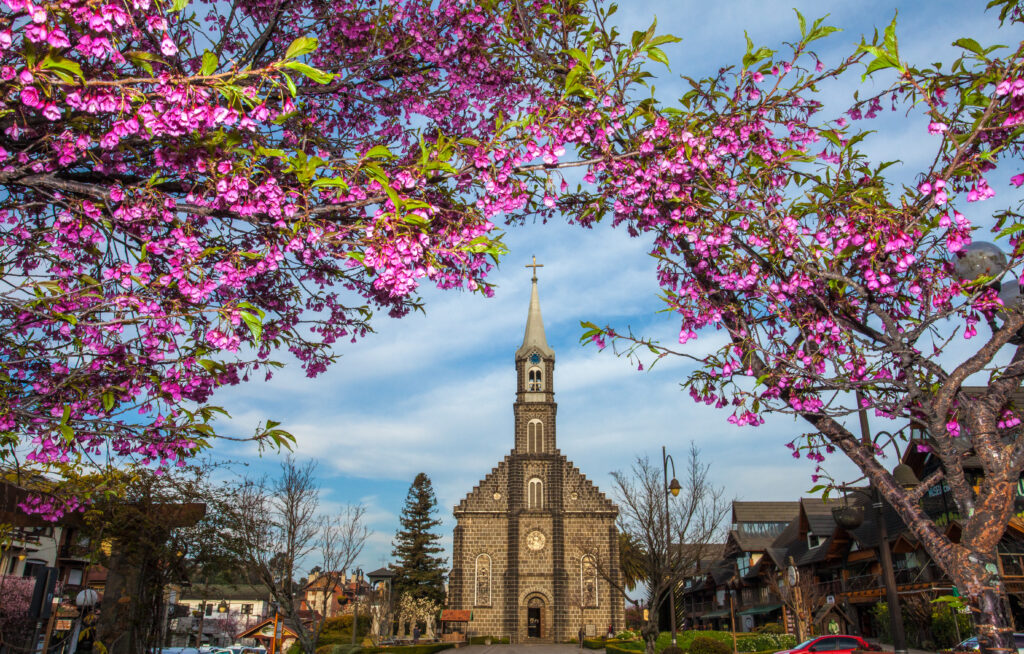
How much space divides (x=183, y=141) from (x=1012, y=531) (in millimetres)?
31968

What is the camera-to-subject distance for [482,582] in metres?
46.4

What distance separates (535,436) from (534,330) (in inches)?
352

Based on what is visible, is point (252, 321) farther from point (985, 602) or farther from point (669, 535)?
point (669, 535)

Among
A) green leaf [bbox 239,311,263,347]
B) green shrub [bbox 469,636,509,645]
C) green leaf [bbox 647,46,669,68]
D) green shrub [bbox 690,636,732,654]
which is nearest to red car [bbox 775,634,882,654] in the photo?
green shrub [bbox 690,636,732,654]

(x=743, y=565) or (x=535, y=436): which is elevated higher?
(x=535, y=436)

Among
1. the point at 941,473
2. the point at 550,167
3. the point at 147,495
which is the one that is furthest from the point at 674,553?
the point at 550,167

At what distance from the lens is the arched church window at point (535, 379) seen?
5216 cm

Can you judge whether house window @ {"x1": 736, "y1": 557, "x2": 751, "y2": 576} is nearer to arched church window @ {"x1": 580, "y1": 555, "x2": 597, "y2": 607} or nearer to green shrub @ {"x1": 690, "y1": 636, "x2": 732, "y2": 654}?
arched church window @ {"x1": 580, "y1": 555, "x2": 597, "y2": 607}

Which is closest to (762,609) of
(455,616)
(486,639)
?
(486,639)

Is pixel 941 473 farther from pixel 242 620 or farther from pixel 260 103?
pixel 242 620

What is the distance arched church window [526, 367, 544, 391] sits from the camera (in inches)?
2053

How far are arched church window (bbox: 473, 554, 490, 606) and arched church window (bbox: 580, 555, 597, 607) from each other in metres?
6.70

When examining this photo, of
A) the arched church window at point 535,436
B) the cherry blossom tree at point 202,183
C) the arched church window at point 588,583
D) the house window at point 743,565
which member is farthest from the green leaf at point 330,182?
the house window at point 743,565

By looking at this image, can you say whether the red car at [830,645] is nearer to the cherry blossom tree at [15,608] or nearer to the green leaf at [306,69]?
the green leaf at [306,69]
